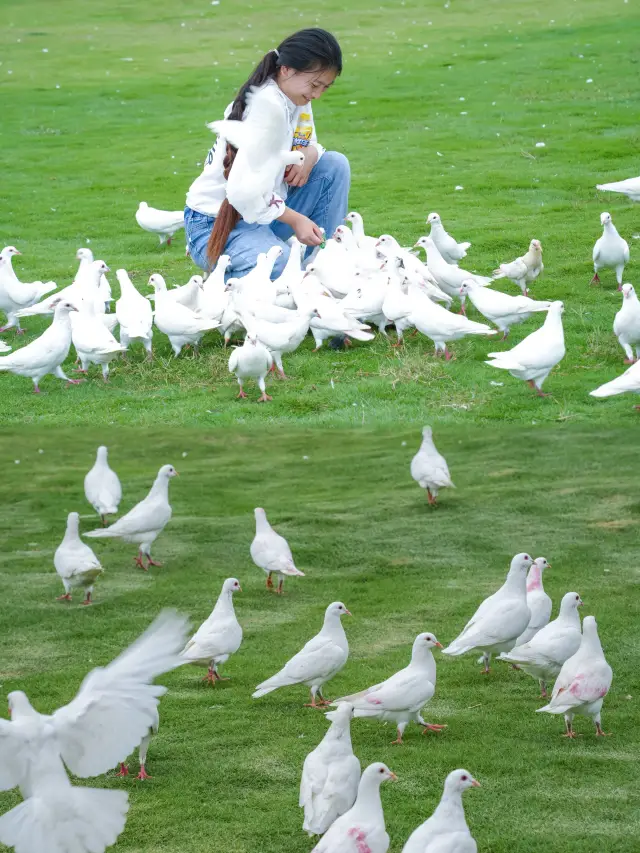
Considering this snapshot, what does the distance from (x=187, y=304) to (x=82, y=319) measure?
81cm

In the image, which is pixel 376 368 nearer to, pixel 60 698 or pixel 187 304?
pixel 187 304

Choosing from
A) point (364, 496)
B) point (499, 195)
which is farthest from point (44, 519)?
point (499, 195)

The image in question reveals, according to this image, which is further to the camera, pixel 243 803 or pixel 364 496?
pixel 364 496

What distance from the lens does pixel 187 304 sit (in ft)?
28.0

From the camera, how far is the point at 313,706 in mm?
5379

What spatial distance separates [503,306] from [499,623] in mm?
3373

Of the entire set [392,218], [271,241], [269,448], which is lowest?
[269,448]

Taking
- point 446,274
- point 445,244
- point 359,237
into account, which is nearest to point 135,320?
point 359,237

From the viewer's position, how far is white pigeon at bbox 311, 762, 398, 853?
361 centimetres

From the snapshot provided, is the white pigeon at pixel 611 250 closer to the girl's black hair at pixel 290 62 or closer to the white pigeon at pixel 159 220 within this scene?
the girl's black hair at pixel 290 62

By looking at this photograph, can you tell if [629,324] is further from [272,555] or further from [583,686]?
[583,686]

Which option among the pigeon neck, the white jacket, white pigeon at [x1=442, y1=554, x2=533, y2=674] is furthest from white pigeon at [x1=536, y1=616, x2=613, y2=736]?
the white jacket

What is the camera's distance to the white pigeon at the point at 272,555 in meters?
6.82

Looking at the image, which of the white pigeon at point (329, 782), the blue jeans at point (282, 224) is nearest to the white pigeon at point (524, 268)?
the blue jeans at point (282, 224)
